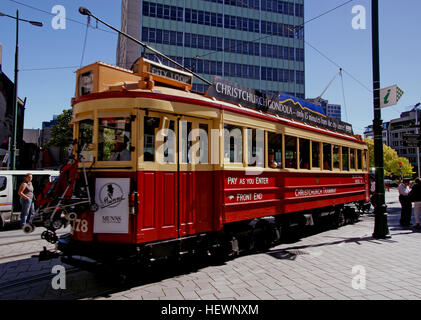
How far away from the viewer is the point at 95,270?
4.44 meters

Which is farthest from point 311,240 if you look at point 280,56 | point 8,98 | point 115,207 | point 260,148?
point 280,56

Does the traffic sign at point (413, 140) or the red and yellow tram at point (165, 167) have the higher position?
the traffic sign at point (413, 140)

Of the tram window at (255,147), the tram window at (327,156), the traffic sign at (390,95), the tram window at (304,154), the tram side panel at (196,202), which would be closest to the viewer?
the tram side panel at (196,202)

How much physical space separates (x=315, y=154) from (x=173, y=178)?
498 cm

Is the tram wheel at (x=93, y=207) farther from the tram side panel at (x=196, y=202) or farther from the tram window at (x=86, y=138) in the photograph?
the tram side panel at (x=196, y=202)

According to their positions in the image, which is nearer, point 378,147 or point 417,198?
point 378,147

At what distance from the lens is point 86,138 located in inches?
201

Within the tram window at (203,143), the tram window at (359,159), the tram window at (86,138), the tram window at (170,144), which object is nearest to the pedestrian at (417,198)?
the tram window at (359,159)

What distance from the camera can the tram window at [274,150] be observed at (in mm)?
6824

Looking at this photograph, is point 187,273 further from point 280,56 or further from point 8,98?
point 280,56

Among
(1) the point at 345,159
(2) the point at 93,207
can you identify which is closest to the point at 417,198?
(1) the point at 345,159

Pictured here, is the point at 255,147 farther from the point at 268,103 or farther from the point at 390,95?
the point at 390,95

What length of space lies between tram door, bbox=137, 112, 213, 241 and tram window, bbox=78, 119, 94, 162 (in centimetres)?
87

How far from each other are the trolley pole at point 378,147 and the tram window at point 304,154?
203 cm
